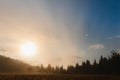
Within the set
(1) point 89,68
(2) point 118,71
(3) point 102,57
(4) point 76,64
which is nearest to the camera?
(2) point 118,71

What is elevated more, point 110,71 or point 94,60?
point 94,60

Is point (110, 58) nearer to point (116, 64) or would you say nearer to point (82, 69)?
point (116, 64)

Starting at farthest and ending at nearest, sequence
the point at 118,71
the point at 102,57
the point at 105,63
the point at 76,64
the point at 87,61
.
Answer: the point at 76,64, the point at 87,61, the point at 102,57, the point at 105,63, the point at 118,71

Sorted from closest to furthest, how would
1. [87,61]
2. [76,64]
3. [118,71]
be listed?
[118,71]
[87,61]
[76,64]

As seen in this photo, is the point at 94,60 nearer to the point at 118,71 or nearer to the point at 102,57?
the point at 102,57

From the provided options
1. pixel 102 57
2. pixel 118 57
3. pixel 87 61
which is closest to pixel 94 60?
pixel 87 61

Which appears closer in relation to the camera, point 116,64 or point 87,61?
point 116,64

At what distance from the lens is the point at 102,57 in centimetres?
11094

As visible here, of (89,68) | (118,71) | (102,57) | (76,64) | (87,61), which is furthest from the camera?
(76,64)

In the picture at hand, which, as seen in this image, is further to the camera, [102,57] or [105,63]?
[102,57]

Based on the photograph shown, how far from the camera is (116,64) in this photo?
297 ft

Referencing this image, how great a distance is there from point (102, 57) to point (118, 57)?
19.2 m

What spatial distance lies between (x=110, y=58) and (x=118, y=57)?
7.27 m

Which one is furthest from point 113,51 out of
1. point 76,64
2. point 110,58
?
point 76,64
